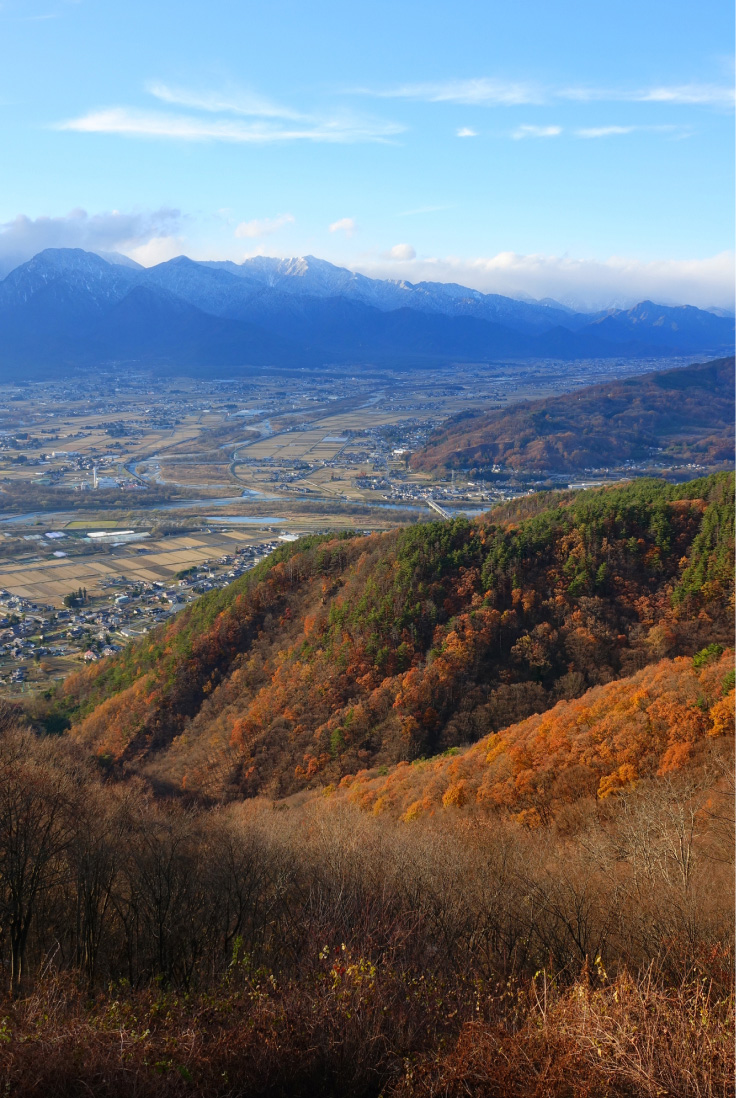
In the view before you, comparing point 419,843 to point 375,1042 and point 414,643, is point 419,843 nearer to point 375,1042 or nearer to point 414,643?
point 375,1042

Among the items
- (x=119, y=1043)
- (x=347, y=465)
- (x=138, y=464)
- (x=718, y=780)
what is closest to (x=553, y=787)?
(x=718, y=780)

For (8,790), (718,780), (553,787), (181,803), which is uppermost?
(8,790)

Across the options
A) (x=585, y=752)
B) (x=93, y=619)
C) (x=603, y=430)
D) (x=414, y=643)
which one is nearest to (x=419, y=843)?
(x=585, y=752)

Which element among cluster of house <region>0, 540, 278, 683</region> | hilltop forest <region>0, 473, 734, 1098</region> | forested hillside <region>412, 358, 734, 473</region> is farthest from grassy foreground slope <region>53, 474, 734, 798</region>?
forested hillside <region>412, 358, 734, 473</region>

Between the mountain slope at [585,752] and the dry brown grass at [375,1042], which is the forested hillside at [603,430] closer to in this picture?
the mountain slope at [585,752]

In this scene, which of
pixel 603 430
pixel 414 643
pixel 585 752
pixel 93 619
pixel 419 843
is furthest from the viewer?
pixel 603 430

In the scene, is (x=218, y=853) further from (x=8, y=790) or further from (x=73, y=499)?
(x=73, y=499)

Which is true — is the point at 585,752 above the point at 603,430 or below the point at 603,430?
below
